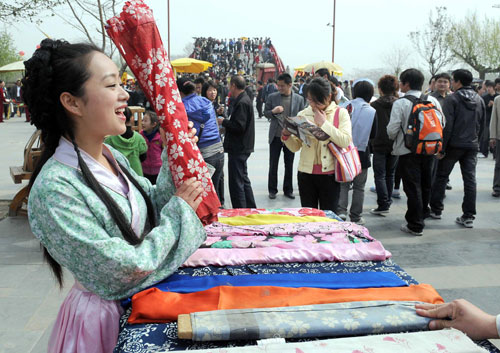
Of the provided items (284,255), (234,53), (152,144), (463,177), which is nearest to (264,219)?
(284,255)

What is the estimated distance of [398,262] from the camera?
471cm

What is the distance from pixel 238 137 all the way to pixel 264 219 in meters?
3.66

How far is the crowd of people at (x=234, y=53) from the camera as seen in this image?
A: 35.8 meters

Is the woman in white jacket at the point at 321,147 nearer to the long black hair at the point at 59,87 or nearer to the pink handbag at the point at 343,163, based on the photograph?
the pink handbag at the point at 343,163

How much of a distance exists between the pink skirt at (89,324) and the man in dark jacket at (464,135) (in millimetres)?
5261

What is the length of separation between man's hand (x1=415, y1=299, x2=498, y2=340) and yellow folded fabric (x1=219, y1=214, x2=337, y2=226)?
1.15 m

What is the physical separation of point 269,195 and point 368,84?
2326mm

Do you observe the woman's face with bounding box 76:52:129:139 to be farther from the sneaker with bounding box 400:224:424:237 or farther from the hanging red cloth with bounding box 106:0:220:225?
the sneaker with bounding box 400:224:424:237

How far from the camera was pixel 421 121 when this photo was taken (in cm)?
523

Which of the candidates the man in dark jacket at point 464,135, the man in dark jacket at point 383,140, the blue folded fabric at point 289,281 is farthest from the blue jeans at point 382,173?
the blue folded fabric at point 289,281

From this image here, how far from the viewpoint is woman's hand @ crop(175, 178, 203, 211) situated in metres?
1.74

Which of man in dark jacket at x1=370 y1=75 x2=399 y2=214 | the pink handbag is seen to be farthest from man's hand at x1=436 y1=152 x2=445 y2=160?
the pink handbag

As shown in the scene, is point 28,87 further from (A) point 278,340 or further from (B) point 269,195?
(B) point 269,195

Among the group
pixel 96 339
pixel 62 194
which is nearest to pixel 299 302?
pixel 96 339
